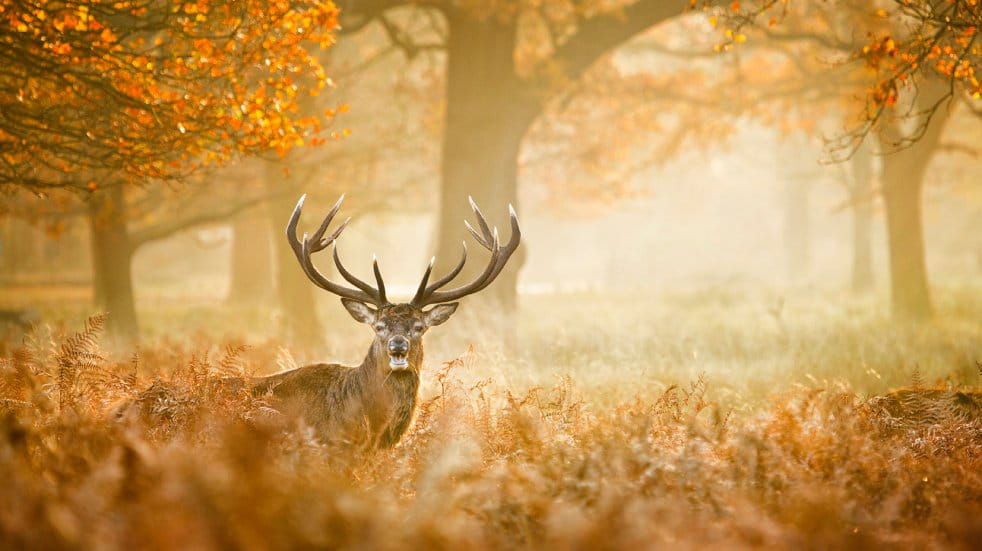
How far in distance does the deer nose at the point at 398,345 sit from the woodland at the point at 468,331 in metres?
0.29

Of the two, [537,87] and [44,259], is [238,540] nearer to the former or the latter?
[537,87]

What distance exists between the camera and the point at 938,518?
4.77 m

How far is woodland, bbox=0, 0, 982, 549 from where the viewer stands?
4277 millimetres

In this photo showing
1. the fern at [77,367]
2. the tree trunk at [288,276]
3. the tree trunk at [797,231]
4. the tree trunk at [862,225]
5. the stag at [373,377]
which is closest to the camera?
the fern at [77,367]

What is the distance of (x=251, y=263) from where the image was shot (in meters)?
24.2

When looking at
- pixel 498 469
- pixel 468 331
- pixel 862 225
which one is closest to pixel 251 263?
pixel 468 331

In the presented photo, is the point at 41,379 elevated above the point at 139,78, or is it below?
below

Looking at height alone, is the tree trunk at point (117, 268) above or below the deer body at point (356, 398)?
above

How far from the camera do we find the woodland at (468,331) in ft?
14.0

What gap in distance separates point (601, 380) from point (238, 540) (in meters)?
6.18

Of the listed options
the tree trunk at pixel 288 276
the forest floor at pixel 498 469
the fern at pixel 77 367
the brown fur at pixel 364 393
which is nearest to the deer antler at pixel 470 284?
the brown fur at pixel 364 393

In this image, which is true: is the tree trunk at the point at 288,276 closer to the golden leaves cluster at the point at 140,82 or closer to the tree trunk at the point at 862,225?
the golden leaves cluster at the point at 140,82

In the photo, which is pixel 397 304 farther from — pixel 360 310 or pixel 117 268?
pixel 117 268

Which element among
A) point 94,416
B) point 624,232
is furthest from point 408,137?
point 624,232
